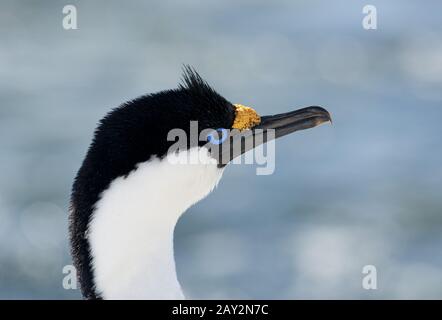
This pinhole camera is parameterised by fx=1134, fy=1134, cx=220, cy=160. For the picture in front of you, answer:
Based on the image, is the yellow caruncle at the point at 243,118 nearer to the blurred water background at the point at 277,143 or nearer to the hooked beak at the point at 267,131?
the hooked beak at the point at 267,131

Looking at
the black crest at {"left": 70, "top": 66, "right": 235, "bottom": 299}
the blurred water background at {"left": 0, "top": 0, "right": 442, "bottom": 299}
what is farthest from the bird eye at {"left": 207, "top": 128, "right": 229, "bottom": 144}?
the blurred water background at {"left": 0, "top": 0, "right": 442, "bottom": 299}

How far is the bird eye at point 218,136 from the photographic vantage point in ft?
19.5

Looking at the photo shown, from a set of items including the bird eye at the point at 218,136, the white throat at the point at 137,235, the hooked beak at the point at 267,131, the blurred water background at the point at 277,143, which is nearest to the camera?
the white throat at the point at 137,235

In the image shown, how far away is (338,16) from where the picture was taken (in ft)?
54.1

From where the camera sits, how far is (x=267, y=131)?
638cm

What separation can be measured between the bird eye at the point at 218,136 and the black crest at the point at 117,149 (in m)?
0.32

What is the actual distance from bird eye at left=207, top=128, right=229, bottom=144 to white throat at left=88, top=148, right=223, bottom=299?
0.40 m

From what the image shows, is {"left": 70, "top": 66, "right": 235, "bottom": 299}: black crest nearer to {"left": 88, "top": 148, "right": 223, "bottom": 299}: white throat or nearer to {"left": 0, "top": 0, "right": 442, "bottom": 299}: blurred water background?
{"left": 88, "top": 148, "right": 223, "bottom": 299}: white throat

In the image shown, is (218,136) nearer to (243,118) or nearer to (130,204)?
(243,118)

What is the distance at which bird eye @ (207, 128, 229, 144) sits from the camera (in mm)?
5938

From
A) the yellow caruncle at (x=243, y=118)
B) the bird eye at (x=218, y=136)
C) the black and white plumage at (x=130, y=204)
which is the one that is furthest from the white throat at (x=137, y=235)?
the yellow caruncle at (x=243, y=118)

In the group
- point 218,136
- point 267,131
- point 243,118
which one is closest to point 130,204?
point 218,136
